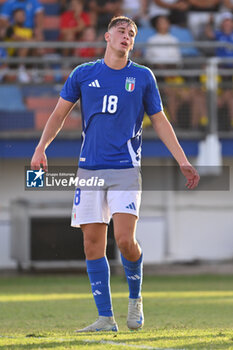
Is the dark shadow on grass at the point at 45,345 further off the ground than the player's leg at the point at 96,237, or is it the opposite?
the player's leg at the point at 96,237

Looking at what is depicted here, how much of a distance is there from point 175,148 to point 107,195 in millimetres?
644

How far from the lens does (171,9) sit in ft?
62.1

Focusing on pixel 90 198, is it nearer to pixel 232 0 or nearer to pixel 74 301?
pixel 74 301

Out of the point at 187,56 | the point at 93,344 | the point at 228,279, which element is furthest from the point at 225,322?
the point at 187,56

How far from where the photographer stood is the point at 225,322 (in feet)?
27.0

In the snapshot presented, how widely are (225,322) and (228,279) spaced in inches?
304

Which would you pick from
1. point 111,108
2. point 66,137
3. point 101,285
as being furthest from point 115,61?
point 66,137

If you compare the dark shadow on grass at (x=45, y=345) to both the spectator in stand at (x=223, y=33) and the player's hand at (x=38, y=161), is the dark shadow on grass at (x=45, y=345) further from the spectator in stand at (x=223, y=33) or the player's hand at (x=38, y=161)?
the spectator in stand at (x=223, y=33)

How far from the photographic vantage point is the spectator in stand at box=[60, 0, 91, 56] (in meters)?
17.8

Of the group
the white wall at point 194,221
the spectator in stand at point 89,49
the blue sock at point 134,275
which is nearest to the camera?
the blue sock at point 134,275

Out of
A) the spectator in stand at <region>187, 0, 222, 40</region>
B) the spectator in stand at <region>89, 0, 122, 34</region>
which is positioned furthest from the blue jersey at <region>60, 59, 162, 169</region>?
the spectator in stand at <region>187, 0, 222, 40</region>

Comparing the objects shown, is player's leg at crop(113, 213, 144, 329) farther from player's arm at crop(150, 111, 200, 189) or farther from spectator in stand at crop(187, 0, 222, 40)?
spectator in stand at crop(187, 0, 222, 40)

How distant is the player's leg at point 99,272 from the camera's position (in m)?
6.42

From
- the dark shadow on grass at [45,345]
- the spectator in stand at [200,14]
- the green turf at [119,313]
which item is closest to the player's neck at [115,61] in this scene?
the green turf at [119,313]
